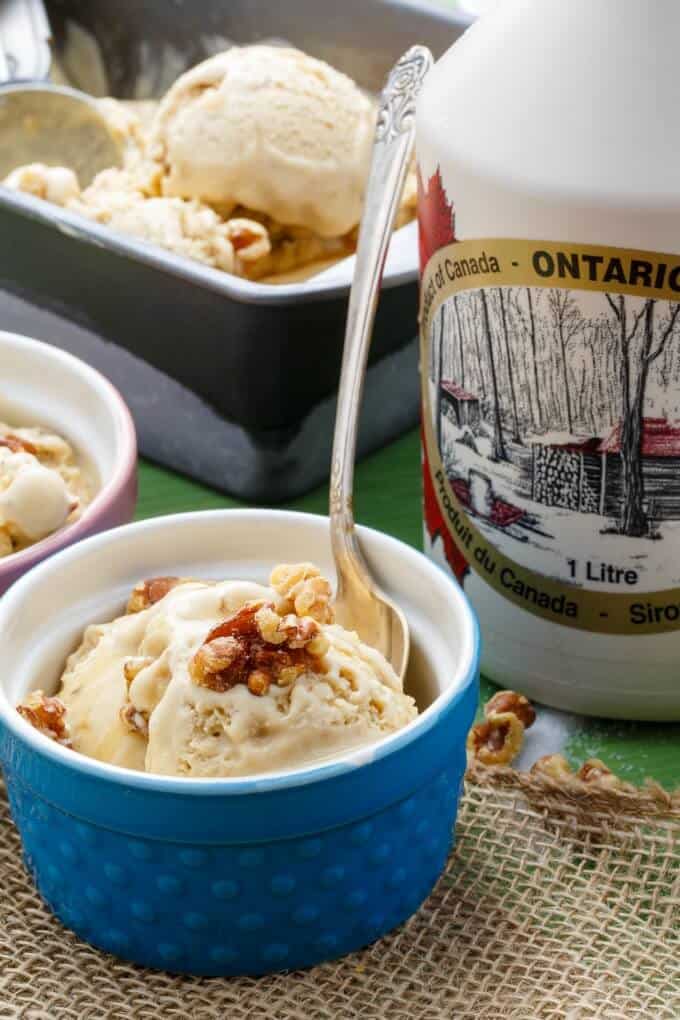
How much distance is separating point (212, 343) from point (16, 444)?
193 mm

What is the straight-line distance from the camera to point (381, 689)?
870mm

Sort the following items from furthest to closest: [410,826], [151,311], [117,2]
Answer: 1. [117,2]
2. [151,311]
3. [410,826]

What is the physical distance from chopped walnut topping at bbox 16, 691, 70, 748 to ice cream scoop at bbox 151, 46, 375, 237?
63 cm

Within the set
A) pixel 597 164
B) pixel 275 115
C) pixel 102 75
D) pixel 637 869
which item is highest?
pixel 597 164

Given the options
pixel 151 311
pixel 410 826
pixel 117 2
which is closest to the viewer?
pixel 410 826

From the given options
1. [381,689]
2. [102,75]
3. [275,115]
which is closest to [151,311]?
[275,115]

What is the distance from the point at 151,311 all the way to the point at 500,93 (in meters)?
0.45

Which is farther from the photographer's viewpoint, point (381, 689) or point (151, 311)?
point (151, 311)

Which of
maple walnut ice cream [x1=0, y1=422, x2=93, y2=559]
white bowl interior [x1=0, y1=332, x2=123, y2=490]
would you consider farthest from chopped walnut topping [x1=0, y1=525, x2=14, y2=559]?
white bowl interior [x1=0, y1=332, x2=123, y2=490]

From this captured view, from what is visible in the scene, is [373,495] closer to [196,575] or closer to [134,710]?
[196,575]

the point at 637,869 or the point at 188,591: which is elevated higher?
the point at 188,591

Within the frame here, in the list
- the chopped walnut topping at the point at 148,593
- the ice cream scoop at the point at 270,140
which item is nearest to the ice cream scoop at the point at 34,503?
the chopped walnut topping at the point at 148,593

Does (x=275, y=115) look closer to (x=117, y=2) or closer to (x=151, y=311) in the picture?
(x=151, y=311)

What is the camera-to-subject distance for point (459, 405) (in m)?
1.03
